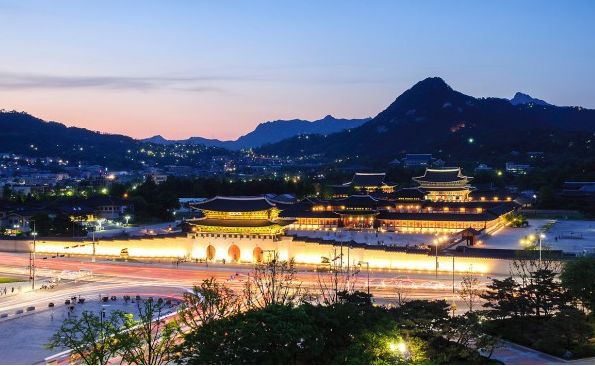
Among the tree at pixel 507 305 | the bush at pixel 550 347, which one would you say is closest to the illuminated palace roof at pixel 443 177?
the tree at pixel 507 305

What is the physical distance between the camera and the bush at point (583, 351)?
2072 cm

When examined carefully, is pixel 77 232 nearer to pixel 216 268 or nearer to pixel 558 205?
pixel 216 268

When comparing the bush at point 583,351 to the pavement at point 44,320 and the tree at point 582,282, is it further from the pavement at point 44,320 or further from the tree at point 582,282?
the pavement at point 44,320

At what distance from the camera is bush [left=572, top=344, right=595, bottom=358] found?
20.7 metres

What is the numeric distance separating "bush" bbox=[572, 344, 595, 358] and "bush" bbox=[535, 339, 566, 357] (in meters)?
0.39

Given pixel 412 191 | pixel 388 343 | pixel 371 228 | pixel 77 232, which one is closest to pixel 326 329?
pixel 388 343

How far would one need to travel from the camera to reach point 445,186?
80.3 metres

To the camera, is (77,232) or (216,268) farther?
(77,232)

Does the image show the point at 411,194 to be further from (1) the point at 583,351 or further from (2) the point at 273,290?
(1) the point at 583,351

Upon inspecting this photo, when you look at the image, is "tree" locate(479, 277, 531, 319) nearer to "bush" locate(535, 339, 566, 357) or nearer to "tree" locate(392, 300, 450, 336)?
"bush" locate(535, 339, 566, 357)

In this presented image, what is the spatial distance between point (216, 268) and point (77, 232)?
55.4ft

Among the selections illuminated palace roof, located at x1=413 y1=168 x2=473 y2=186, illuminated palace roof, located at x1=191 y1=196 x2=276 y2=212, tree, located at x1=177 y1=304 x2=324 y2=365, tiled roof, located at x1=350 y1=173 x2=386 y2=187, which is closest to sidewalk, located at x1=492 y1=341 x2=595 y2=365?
tree, located at x1=177 y1=304 x2=324 y2=365

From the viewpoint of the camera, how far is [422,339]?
19.2 meters

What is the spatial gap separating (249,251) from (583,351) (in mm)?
24920
